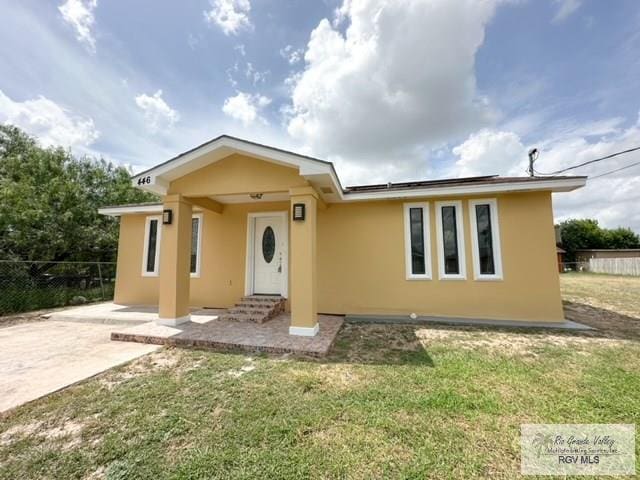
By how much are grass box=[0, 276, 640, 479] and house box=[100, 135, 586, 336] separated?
5.95 ft

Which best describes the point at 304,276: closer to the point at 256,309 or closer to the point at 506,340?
the point at 256,309

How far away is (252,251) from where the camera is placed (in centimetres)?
739

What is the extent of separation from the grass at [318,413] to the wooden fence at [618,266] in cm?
2413

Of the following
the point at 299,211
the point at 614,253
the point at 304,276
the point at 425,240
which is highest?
the point at 299,211

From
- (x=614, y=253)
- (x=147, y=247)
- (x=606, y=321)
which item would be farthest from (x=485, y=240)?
(x=614, y=253)

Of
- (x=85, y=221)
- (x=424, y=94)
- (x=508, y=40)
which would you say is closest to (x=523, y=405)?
(x=424, y=94)

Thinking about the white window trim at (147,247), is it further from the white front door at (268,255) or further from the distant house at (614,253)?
the distant house at (614,253)

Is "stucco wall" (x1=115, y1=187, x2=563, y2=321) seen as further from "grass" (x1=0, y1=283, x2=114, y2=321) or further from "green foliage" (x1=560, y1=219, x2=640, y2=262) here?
"green foliage" (x1=560, y1=219, x2=640, y2=262)

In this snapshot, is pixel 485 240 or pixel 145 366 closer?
pixel 145 366

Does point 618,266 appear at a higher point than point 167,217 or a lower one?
lower

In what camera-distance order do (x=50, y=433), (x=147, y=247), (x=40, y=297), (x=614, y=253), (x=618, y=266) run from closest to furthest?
(x=50, y=433), (x=40, y=297), (x=147, y=247), (x=618, y=266), (x=614, y=253)

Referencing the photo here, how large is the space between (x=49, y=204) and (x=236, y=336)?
453 inches

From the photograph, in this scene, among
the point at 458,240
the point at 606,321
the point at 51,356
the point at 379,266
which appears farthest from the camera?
the point at 379,266

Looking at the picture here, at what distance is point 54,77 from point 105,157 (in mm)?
9859
